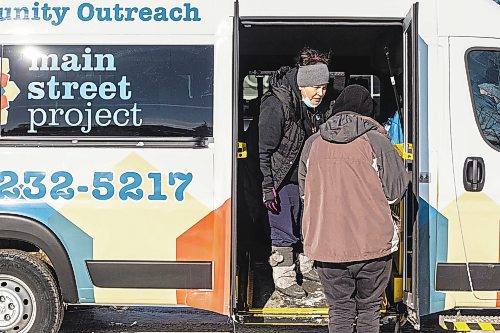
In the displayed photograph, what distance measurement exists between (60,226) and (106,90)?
3.16 ft

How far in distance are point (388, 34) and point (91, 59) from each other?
7.93 ft

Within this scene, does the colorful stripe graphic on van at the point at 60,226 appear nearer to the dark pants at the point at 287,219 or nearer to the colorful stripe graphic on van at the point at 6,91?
the colorful stripe graphic on van at the point at 6,91

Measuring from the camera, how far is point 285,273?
5336 mm

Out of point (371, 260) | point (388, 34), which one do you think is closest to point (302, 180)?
point (371, 260)

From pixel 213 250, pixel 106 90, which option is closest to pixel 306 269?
pixel 213 250

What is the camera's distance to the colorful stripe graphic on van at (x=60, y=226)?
474 cm

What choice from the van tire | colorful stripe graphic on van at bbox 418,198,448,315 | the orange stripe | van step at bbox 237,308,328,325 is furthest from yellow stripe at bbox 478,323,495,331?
the van tire

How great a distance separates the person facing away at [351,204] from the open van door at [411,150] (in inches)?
19.6

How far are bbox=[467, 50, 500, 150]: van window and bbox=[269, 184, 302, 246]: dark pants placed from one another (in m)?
1.50

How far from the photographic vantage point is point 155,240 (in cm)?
472

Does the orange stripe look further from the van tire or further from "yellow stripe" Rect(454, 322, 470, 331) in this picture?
"yellow stripe" Rect(454, 322, 470, 331)

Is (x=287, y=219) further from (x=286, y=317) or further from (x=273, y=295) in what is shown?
(x=286, y=317)

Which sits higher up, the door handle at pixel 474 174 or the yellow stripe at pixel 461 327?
the door handle at pixel 474 174

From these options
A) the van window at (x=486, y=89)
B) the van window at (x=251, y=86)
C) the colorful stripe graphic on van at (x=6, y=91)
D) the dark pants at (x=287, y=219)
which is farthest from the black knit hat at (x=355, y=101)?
the van window at (x=251, y=86)
